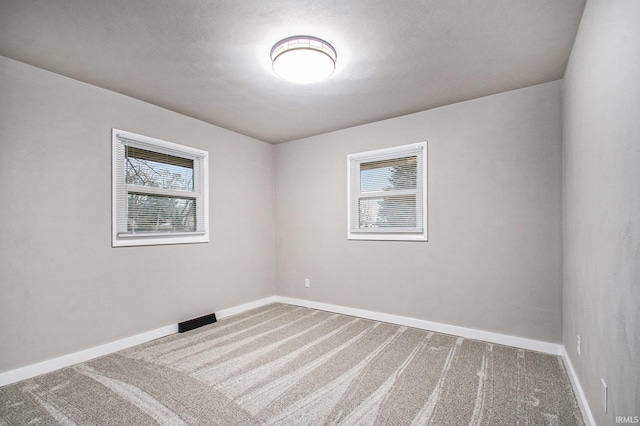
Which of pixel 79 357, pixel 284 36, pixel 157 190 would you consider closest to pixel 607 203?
pixel 284 36

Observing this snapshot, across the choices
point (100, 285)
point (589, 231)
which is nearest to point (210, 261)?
point (100, 285)

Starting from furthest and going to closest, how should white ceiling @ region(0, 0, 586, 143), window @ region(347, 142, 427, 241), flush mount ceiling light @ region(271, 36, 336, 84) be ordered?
window @ region(347, 142, 427, 241), flush mount ceiling light @ region(271, 36, 336, 84), white ceiling @ region(0, 0, 586, 143)

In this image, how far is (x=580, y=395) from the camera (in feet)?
6.64

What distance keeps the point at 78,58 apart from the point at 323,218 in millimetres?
3115

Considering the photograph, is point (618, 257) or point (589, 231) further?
point (589, 231)

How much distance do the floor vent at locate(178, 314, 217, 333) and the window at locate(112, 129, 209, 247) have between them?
0.94 m

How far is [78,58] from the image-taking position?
2.43 m

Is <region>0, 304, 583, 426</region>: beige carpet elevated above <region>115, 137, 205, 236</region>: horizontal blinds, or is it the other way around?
<region>115, 137, 205, 236</region>: horizontal blinds

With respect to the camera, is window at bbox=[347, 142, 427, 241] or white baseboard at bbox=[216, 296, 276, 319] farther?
white baseboard at bbox=[216, 296, 276, 319]

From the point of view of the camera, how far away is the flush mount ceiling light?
7.17 feet

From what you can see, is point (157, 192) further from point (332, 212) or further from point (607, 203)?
point (607, 203)

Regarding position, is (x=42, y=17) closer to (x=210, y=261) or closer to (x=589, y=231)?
(x=210, y=261)

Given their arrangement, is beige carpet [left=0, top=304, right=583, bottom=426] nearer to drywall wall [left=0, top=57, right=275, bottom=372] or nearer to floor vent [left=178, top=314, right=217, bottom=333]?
floor vent [left=178, top=314, right=217, bottom=333]

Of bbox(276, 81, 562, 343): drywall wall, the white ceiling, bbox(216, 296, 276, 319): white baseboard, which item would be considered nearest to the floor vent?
bbox(216, 296, 276, 319): white baseboard
